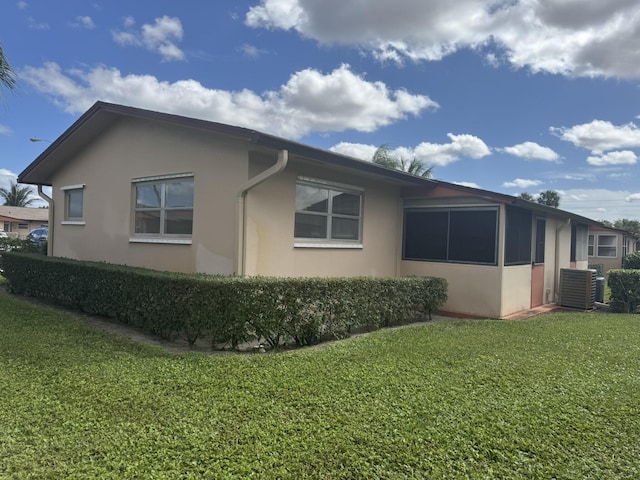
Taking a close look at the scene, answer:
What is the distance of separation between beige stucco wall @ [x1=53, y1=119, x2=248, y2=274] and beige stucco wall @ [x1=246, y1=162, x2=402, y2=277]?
49 centimetres

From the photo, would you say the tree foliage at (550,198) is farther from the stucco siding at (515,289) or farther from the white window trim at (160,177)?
the white window trim at (160,177)

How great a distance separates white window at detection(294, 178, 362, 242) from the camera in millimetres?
8320

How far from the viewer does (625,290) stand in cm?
1141

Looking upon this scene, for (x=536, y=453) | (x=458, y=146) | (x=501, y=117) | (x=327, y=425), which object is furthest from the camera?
(x=458, y=146)

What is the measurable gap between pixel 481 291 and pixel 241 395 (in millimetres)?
7134

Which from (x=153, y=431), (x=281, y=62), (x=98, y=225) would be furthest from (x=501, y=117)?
(x=153, y=431)

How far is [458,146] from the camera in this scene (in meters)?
29.5

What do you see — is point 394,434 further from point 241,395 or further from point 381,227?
point 381,227

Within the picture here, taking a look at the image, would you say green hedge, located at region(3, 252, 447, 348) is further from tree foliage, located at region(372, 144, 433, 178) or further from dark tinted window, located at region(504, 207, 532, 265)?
tree foliage, located at region(372, 144, 433, 178)

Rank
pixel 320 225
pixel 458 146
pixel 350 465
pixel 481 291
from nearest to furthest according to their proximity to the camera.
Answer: pixel 350 465 < pixel 320 225 < pixel 481 291 < pixel 458 146

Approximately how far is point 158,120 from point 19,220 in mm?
43127

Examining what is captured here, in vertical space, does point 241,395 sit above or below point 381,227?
below

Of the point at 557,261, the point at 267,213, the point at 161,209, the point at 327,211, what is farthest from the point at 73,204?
the point at 557,261

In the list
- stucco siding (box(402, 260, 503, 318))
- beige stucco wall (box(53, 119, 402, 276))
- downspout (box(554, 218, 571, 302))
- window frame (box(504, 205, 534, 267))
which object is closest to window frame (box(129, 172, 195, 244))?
beige stucco wall (box(53, 119, 402, 276))
